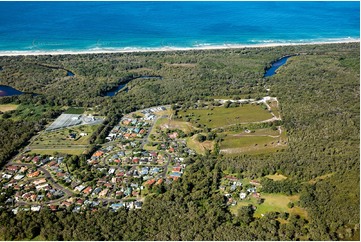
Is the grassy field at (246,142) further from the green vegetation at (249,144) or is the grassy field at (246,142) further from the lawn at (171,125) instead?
the lawn at (171,125)

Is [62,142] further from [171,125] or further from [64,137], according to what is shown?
[171,125]

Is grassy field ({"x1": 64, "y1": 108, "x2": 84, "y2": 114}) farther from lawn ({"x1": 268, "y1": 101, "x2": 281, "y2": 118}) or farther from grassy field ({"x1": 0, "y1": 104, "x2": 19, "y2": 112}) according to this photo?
lawn ({"x1": 268, "y1": 101, "x2": 281, "y2": 118})

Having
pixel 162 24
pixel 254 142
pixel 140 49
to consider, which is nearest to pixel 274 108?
pixel 254 142

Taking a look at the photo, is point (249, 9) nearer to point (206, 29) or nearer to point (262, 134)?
point (206, 29)

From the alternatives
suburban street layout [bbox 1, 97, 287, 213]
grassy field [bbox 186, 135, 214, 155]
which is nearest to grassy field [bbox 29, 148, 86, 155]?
suburban street layout [bbox 1, 97, 287, 213]

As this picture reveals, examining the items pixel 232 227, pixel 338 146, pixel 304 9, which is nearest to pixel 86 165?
pixel 232 227

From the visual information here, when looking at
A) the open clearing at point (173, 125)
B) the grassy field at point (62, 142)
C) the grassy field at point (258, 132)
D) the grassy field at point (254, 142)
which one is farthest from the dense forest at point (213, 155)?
the open clearing at point (173, 125)
